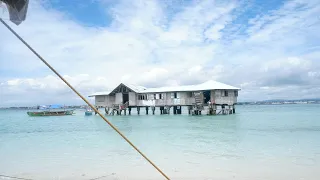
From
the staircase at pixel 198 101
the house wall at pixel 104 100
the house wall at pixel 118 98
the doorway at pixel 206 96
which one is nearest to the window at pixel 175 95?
the staircase at pixel 198 101

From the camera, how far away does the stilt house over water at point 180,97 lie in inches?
1104

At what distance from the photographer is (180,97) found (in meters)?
29.6

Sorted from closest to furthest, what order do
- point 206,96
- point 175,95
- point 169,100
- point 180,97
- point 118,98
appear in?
point 180,97
point 175,95
point 169,100
point 206,96
point 118,98

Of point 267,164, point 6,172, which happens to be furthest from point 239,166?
point 6,172

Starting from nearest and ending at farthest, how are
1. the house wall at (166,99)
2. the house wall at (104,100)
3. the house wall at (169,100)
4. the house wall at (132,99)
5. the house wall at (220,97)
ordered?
the house wall at (220,97) → the house wall at (166,99) → the house wall at (169,100) → the house wall at (132,99) → the house wall at (104,100)

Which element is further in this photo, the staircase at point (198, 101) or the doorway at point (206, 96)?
the doorway at point (206, 96)

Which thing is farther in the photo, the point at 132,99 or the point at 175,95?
the point at 132,99

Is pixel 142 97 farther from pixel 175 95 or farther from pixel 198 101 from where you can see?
pixel 198 101

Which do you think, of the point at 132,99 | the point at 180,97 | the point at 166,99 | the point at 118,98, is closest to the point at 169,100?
the point at 166,99

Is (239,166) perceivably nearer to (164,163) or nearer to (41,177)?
(164,163)

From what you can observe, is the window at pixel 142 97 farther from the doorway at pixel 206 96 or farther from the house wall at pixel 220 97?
the house wall at pixel 220 97

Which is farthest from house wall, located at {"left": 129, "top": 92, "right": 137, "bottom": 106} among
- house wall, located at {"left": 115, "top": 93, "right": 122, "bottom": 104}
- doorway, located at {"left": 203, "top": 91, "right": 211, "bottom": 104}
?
doorway, located at {"left": 203, "top": 91, "right": 211, "bottom": 104}

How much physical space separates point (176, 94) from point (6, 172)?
76.2ft

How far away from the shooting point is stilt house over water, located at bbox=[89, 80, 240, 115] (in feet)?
92.0
